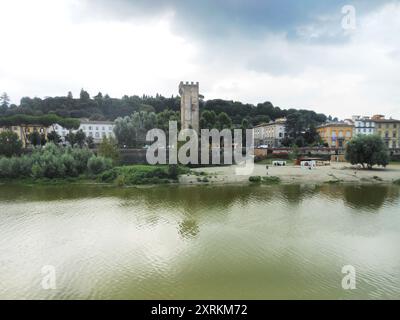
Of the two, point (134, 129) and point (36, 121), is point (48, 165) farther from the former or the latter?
point (36, 121)

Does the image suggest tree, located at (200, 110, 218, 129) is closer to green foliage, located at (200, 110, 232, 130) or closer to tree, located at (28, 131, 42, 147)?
green foliage, located at (200, 110, 232, 130)

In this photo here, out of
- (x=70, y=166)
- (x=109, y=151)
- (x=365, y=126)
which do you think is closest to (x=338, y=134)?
(x=365, y=126)

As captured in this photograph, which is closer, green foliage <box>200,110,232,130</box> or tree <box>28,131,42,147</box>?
tree <box>28,131,42,147</box>

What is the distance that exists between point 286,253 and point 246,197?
1278 cm

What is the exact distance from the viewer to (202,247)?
15.0 m

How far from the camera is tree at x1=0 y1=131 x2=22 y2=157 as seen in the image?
4300 centimetres

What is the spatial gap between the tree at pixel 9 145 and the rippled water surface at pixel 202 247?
2041cm

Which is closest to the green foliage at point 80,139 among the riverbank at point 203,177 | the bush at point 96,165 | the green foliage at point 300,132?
the riverbank at point 203,177

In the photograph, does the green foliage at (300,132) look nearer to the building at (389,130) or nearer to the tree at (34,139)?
the building at (389,130)

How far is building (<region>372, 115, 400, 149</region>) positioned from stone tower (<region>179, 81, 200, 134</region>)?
3511cm

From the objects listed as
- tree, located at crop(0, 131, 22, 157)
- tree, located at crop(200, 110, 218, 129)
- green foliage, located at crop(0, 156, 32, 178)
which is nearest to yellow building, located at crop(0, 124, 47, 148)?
tree, located at crop(0, 131, 22, 157)

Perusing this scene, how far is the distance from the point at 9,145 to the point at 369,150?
4677 cm

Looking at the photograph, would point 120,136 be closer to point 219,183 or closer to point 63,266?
point 219,183
